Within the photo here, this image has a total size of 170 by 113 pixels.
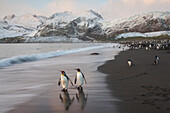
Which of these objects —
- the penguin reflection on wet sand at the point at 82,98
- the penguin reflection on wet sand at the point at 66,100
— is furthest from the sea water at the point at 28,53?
the penguin reflection on wet sand at the point at 82,98

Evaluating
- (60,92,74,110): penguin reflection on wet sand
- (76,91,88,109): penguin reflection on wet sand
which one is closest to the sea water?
(60,92,74,110): penguin reflection on wet sand

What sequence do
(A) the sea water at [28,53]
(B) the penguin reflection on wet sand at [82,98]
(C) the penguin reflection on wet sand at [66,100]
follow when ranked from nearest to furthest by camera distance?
(C) the penguin reflection on wet sand at [66,100] < (B) the penguin reflection on wet sand at [82,98] < (A) the sea water at [28,53]

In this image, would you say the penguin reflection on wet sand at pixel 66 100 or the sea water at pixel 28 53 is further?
the sea water at pixel 28 53

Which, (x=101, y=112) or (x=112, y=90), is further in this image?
(x=112, y=90)

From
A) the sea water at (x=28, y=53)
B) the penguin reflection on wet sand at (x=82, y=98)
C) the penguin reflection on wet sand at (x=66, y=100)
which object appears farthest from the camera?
the sea water at (x=28, y=53)

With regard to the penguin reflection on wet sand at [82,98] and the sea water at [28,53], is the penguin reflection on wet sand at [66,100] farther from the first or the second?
the sea water at [28,53]

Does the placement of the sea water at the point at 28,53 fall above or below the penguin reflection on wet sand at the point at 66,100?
below

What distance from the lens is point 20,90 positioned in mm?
8969

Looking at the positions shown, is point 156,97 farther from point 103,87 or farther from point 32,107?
point 32,107

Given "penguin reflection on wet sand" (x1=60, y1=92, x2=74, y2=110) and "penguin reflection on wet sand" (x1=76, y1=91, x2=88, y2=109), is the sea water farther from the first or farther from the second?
"penguin reflection on wet sand" (x1=76, y1=91, x2=88, y2=109)

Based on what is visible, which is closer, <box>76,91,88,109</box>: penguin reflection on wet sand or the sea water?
<box>76,91,88,109</box>: penguin reflection on wet sand

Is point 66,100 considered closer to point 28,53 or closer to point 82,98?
point 82,98

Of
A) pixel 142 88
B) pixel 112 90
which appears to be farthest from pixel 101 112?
pixel 142 88

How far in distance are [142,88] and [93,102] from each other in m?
2.55
